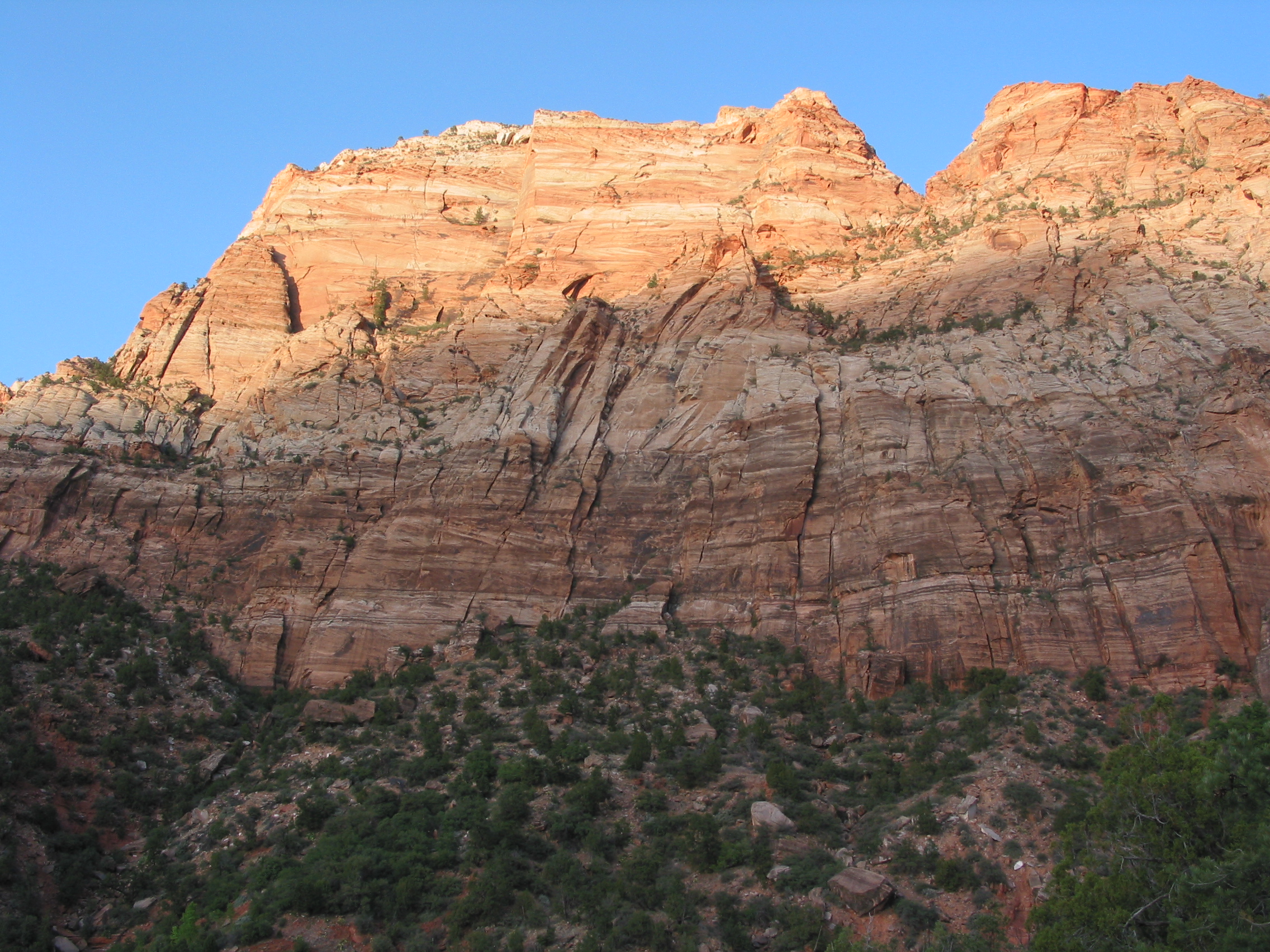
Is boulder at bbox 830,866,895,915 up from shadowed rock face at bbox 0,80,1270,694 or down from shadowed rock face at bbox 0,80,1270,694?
down

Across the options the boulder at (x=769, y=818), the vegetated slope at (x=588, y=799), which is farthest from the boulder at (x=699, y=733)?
the boulder at (x=769, y=818)

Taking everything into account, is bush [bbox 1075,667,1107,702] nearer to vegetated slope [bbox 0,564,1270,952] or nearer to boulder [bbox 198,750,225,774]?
vegetated slope [bbox 0,564,1270,952]

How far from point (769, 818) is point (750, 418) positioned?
2035 cm

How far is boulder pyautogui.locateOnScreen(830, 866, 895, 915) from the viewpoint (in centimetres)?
2383

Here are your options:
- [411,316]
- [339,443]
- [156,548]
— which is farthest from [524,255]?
[156,548]

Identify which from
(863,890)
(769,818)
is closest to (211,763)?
(769,818)

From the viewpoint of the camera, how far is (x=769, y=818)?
2723cm

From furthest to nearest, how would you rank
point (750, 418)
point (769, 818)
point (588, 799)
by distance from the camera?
point (750, 418), point (588, 799), point (769, 818)

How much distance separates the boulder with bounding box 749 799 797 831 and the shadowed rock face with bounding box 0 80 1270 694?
784 cm

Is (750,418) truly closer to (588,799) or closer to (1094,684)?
(1094,684)

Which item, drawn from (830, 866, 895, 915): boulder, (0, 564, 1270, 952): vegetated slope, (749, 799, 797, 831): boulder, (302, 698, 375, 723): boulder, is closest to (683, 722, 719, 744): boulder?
(0, 564, 1270, 952): vegetated slope

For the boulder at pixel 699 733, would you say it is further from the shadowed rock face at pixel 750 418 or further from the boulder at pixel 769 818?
the shadowed rock face at pixel 750 418

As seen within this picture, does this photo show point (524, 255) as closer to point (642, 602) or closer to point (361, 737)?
→ point (642, 602)

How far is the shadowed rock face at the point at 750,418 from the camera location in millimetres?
34969
